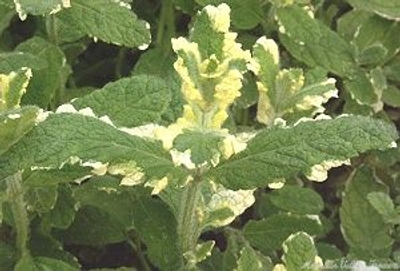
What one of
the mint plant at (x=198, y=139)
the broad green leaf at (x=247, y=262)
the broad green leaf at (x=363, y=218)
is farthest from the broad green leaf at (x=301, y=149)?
the broad green leaf at (x=363, y=218)

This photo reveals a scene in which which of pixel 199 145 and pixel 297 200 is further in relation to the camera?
pixel 297 200

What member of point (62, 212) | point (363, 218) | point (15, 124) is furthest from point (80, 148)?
point (363, 218)

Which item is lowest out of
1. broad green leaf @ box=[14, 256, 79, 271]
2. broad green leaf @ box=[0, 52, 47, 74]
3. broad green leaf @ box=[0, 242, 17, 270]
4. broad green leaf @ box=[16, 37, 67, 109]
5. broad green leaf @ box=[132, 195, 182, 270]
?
broad green leaf @ box=[0, 242, 17, 270]

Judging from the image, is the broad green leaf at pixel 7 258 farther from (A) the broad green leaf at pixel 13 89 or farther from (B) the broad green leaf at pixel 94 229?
(A) the broad green leaf at pixel 13 89

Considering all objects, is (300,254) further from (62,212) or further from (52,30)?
(52,30)

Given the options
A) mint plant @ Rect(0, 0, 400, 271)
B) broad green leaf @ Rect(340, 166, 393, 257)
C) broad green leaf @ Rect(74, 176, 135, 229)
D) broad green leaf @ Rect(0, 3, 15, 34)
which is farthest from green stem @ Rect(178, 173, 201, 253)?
broad green leaf @ Rect(0, 3, 15, 34)

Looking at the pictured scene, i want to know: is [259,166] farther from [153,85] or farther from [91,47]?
[91,47]

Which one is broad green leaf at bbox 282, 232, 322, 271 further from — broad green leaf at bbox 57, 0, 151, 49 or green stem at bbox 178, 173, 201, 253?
broad green leaf at bbox 57, 0, 151, 49
